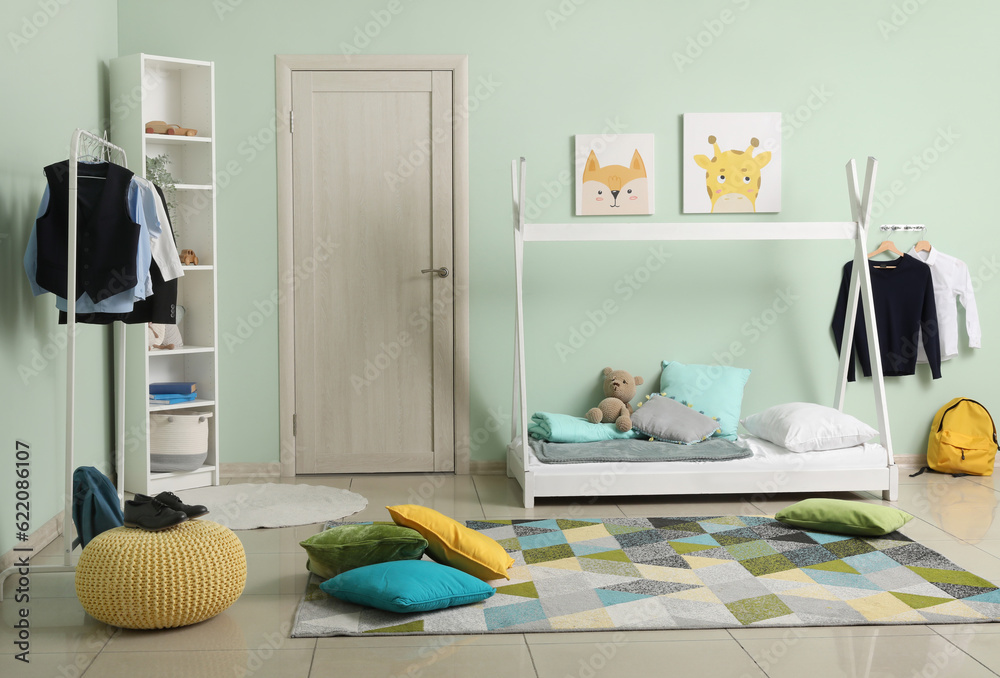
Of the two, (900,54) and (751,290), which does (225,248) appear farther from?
(900,54)

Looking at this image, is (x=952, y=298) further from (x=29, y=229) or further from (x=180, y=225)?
(x=29, y=229)

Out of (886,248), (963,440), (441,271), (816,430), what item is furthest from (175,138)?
(963,440)

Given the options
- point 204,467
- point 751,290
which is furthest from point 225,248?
point 751,290

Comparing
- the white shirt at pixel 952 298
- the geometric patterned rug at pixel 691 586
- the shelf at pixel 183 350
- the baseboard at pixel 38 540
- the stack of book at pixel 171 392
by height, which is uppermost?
the white shirt at pixel 952 298

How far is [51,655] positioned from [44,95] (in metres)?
2.10

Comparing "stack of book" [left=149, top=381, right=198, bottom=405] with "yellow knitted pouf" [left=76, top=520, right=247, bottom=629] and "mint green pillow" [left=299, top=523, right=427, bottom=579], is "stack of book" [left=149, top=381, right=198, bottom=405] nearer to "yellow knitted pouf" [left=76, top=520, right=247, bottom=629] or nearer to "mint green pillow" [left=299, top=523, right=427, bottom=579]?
"mint green pillow" [left=299, top=523, right=427, bottom=579]

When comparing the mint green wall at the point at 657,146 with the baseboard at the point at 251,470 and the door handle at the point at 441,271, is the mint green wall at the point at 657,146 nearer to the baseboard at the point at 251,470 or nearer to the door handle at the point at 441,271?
the baseboard at the point at 251,470

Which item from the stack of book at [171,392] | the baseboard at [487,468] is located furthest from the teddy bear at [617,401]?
the stack of book at [171,392]

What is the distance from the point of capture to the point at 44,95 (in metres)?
3.11

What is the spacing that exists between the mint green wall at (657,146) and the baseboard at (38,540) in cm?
117

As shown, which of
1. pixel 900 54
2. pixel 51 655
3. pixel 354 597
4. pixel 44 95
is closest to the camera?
pixel 51 655

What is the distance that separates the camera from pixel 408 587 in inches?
90.1

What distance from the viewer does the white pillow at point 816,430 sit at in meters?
3.73

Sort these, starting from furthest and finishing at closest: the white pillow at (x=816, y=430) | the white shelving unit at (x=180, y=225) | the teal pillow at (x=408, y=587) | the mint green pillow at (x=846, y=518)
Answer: the white shelving unit at (x=180, y=225), the white pillow at (x=816, y=430), the mint green pillow at (x=846, y=518), the teal pillow at (x=408, y=587)
